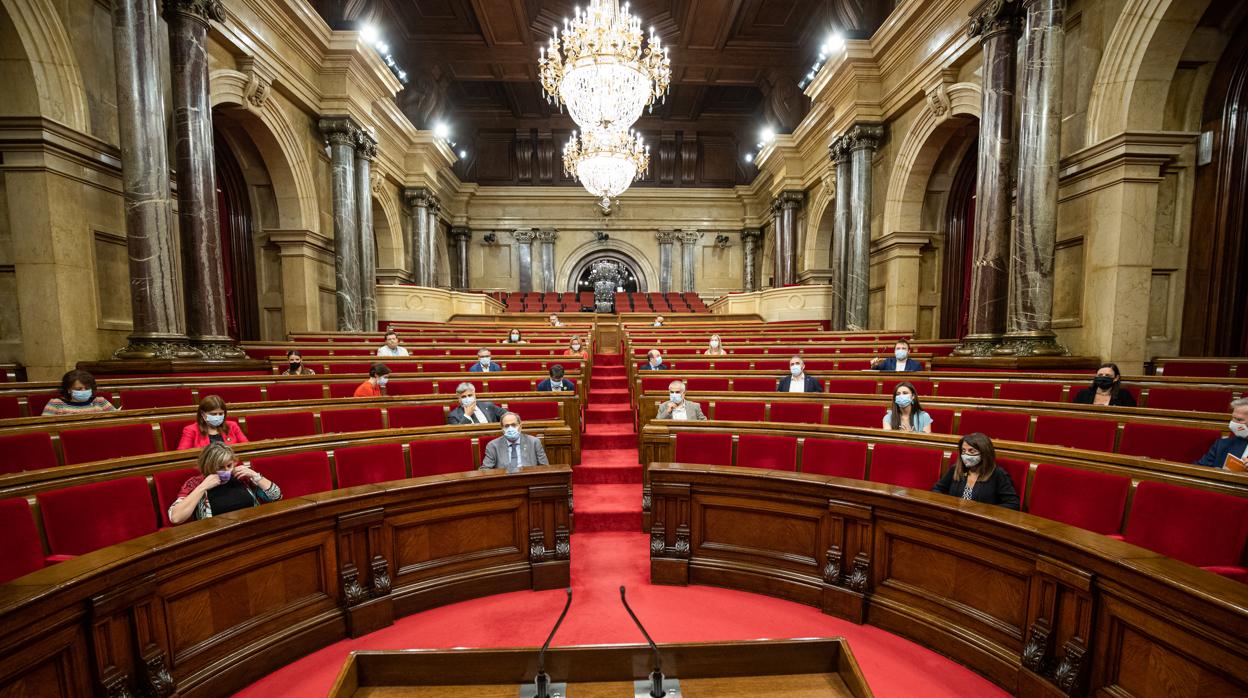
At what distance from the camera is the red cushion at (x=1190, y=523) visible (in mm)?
1927

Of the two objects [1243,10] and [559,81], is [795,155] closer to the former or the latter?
[559,81]

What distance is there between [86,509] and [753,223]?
18891 mm

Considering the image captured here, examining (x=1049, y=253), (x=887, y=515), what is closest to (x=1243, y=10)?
→ (x=1049, y=253)

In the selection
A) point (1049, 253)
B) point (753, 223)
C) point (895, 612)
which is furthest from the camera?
point (753, 223)

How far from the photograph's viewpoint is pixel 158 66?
524cm

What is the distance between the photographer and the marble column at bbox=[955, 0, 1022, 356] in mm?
6000

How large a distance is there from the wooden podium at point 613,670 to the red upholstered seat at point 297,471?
1.93 m

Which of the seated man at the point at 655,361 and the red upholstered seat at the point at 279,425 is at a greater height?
the seated man at the point at 655,361

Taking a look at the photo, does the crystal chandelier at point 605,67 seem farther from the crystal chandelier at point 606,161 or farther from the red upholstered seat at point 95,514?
the red upholstered seat at point 95,514

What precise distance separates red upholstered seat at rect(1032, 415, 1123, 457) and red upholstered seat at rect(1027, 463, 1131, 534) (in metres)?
1.10

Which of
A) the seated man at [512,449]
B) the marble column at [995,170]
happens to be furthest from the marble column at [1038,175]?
the seated man at [512,449]

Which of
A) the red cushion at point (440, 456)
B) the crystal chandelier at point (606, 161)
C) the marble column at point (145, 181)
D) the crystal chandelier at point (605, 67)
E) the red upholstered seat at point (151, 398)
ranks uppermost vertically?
the crystal chandelier at point (605, 67)

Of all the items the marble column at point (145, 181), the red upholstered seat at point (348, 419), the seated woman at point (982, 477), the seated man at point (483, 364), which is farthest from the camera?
the seated man at point (483, 364)

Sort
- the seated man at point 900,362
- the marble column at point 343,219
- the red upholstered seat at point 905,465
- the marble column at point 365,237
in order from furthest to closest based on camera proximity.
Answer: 1. the marble column at point 365,237
2. the marble column at point 343,219
3. the seated man at point 900,362
4. the red upholstered seat at point 905,465
